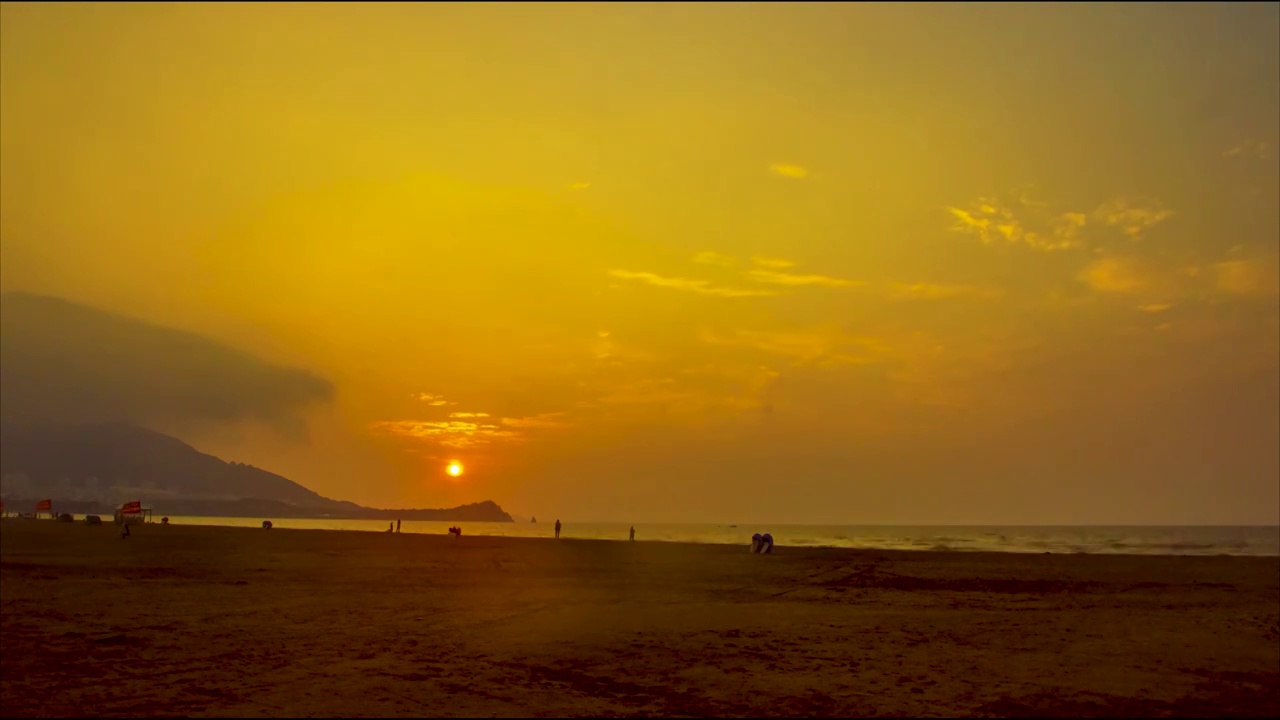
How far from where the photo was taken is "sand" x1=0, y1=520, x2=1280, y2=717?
13148 mm

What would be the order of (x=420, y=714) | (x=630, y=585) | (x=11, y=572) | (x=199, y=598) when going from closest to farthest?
1. (x=420, y=714)
2. (x=199, y=598)
3. (x=11, y=572)
4. (x=630, y=585)

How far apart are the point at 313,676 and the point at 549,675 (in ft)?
13.0

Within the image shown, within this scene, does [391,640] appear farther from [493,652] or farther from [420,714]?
[420,714]

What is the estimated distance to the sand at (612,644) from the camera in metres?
13.1

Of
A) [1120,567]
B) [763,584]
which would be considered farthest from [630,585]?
[1120,567]

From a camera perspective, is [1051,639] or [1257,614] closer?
[1051,639]

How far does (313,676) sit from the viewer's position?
1440cm

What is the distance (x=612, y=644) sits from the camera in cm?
1827

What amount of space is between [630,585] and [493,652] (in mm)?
15946

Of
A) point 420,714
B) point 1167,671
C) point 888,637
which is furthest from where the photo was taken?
point 888,637

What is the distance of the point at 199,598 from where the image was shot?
24.6m

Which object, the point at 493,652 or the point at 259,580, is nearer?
the point at 493,652

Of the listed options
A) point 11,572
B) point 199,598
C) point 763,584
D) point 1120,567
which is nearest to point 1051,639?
point 763,584

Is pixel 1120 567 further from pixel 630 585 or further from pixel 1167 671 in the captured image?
pixel 1167 671
